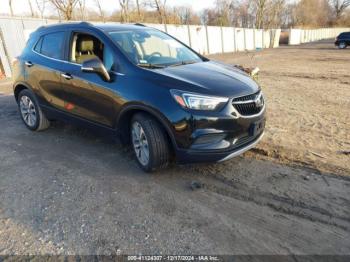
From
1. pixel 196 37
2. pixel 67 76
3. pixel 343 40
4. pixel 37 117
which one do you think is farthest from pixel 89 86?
pixel 343 40

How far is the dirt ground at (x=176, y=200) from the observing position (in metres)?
2.46

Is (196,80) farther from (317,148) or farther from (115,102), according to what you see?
(317,148)

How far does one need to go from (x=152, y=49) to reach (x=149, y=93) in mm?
1139

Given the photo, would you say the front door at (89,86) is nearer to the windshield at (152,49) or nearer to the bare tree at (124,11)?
the windshield at (152,49)

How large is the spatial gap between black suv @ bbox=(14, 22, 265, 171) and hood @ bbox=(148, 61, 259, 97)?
0.01 metres

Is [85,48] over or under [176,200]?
over

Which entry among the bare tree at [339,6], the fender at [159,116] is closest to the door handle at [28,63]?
the fender at [159,116]

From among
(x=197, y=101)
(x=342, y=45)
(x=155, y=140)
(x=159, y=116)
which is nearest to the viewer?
(x=197, y=101)

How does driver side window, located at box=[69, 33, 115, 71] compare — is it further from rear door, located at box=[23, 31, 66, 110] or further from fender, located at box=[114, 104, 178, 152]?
fender, located at box=[114, 104, 178, 152]

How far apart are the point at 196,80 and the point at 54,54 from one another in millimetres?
2582

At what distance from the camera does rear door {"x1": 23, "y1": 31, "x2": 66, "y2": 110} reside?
172 inches

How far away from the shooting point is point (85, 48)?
419 centimetres

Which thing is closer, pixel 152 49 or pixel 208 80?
pixel 208 80

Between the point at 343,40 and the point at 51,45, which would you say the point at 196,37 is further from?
the point at 51,45
